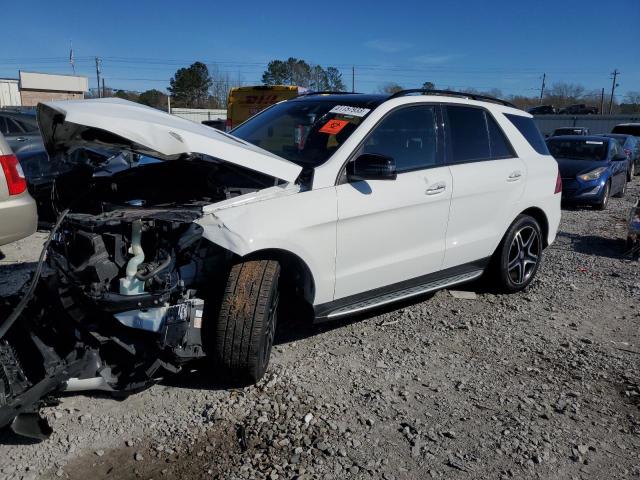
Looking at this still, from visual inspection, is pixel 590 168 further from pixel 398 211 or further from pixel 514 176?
pixel 398 211

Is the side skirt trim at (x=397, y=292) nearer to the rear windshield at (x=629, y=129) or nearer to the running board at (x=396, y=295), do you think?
the running board at (x=396, y=295)

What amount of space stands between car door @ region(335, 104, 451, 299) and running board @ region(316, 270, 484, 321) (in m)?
0.11

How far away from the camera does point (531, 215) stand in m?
5.31

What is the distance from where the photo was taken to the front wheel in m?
5.04

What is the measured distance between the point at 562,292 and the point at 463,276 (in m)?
1.49

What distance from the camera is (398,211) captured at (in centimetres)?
393

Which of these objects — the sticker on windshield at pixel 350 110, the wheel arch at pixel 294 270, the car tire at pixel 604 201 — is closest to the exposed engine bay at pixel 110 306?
the wheel arch at pixel 294 270

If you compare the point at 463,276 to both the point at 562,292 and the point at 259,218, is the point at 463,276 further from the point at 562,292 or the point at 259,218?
the point at 259,218

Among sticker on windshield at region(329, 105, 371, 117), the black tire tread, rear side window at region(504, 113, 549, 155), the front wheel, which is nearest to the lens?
the black tire tread

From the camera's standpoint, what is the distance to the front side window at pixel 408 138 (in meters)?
4.00

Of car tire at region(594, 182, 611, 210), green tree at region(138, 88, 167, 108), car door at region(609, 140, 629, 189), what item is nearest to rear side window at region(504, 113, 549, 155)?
car tire at region(594, 182, 611, 210)

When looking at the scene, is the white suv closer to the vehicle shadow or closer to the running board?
the running board

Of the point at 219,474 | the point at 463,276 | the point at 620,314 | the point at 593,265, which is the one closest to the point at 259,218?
the point at 219,474

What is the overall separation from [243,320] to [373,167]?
131 centimetres
